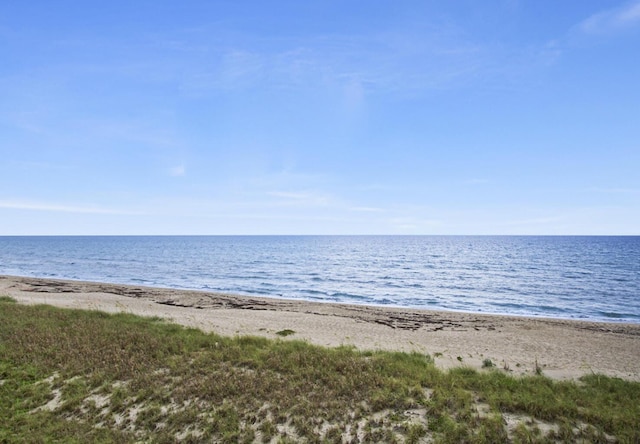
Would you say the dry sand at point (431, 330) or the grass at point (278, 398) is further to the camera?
the dry sand at point (431, 330)

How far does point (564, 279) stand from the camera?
5784 centimetres

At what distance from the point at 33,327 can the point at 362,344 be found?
1538cm

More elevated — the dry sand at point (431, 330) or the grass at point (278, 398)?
the grass at point (278, 398)

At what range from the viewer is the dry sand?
17719 mm

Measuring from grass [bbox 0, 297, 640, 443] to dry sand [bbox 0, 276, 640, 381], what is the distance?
11.5 ft

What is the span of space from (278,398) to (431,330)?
1766 cm

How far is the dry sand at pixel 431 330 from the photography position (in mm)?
17719

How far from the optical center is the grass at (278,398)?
9.09 metres

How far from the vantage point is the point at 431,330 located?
84.8 ft

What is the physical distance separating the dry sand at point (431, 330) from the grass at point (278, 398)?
11.5 feet

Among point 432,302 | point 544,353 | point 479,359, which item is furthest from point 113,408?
point 432,302

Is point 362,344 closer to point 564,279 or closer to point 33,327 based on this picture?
point 33,327

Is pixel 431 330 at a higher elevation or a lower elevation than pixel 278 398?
lower

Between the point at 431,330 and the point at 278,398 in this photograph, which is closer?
the point at 278,398
